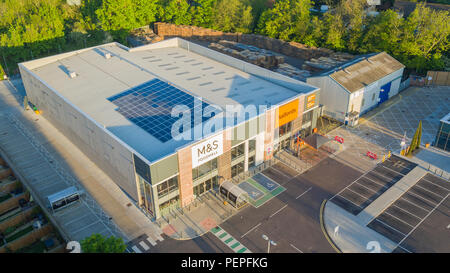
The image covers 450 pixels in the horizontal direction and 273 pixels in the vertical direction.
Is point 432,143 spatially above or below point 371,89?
below

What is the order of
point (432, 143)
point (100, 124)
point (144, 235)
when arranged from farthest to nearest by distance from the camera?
point (432, 143) → point (100, 124) → point (144, 235)

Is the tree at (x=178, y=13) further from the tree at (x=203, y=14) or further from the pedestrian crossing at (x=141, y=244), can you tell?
the pedestrian crossing at (x=141, y=244)

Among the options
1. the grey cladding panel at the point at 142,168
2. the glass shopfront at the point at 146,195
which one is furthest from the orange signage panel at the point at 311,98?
the glass shopfront at the point at 146,195

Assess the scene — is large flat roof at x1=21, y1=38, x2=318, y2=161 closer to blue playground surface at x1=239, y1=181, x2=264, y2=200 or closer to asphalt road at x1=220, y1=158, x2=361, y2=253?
blue playground surface at x1=239, y1=181, x2=264, y2=200

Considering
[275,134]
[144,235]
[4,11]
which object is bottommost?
[144,235]
